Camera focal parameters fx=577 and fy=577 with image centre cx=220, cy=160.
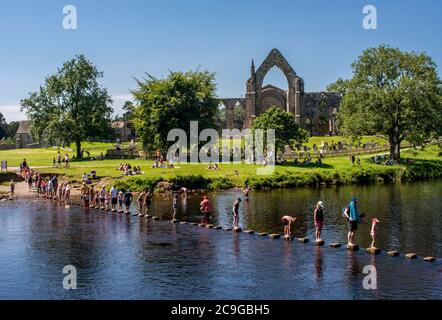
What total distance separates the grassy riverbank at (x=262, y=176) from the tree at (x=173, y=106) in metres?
4.50

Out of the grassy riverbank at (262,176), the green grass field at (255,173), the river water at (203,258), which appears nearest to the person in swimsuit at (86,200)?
the river water at (203,258)

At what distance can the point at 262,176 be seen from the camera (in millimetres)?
69688

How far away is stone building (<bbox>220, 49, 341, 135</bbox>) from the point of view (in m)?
131

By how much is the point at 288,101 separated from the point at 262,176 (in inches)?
2609

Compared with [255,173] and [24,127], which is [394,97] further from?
[24,127]

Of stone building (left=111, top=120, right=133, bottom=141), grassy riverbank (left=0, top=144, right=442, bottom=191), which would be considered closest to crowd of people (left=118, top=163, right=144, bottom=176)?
grassy riverbank (left=0, top=144, right=442, bottom=191)

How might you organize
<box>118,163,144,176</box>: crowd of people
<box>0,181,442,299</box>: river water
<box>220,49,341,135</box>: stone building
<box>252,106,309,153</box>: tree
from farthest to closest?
<box>220,49,341,135</box>: stone building < <box>252,106,309,153</box>: tree < <box>118,163,144,176</box>: crowd of people < <box>0,181,442,299</box>: river water

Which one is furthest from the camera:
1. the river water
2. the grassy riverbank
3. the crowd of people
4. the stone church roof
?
the stone church roof

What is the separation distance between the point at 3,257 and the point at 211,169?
1775 inches

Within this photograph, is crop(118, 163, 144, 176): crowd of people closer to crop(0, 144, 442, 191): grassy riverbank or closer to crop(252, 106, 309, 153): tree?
crop(0, 144, 442, 191): grassy riverbank

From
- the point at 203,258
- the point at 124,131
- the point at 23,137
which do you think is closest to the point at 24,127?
the point at 23,137

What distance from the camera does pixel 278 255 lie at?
28125 millimetres

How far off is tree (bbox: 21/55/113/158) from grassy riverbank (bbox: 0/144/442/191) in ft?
42.4
